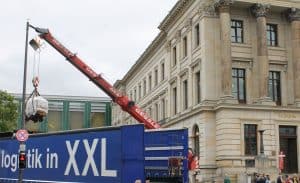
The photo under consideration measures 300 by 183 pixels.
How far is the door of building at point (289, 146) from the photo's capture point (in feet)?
151

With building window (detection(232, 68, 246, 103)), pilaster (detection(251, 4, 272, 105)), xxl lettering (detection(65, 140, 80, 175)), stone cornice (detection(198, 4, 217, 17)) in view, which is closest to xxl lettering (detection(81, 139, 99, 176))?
xxl lettering (detection(65, 140, 80, 175))

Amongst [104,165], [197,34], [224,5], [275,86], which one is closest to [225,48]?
[224,5]

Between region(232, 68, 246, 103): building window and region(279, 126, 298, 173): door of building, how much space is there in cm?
438

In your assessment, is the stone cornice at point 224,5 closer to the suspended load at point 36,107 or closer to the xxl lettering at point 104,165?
the suspended load at point 36,107

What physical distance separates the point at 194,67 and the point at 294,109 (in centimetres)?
1019

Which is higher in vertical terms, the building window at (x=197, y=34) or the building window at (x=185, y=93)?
the building window at (x=197, y=34)

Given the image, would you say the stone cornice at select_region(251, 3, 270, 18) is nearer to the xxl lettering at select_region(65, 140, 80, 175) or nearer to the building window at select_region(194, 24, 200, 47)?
the building window at select_region(194, 24, 200, 47)

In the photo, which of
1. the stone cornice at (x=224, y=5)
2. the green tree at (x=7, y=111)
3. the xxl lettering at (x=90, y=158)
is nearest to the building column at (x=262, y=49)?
the stone cornice at (x=224, y=5)

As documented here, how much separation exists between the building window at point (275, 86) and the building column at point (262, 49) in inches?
Result: 85.0

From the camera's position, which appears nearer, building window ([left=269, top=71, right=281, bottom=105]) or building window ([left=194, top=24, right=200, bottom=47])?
building window ([left=269, top=71, right=281, bottom=105])

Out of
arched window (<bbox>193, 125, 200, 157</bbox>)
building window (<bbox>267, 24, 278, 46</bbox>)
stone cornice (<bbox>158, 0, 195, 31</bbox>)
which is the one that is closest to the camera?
arched window (<bbox>193, 125, 200, 157</bbox>)

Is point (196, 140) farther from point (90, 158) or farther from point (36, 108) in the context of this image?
point (90, 158)

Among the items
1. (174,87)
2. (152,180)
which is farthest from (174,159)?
(174,87)

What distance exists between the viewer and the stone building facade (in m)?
44.3
